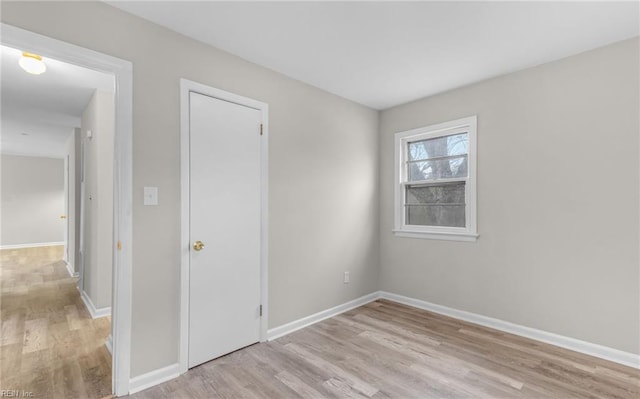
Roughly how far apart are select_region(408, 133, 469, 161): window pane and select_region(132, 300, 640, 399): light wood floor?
1941 millimetres

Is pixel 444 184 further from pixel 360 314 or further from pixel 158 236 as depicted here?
pixel 158 236

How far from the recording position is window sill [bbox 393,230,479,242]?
3273mm

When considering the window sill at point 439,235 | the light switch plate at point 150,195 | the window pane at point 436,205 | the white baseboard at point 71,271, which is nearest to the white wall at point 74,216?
the white baseboard at point 71,271

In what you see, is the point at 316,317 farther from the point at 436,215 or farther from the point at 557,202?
the point at 557,202

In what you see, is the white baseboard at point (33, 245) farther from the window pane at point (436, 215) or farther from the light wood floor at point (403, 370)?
the window pane at point (436, 215)

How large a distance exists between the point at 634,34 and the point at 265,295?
370 centimetres

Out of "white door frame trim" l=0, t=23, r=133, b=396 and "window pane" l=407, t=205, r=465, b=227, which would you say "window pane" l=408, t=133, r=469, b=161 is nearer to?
"window pane" l=407, t=205, r=465, b=227

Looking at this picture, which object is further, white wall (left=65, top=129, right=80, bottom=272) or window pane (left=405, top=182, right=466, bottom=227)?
white wall (left=65, top=129, right=80, bottom=272)

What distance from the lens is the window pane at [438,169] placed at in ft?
11.3

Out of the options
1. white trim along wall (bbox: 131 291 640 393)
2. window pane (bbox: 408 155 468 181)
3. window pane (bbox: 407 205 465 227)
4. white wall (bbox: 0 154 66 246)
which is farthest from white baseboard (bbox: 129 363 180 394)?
white wall (bbox: 0 154 66 246)

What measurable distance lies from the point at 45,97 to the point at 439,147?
4864 mm

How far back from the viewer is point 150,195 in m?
2.12

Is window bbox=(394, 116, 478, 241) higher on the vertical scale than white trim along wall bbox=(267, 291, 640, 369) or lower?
higher

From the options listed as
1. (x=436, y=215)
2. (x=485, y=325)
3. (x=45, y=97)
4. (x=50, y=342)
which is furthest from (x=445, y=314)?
(x=45, y=97)
